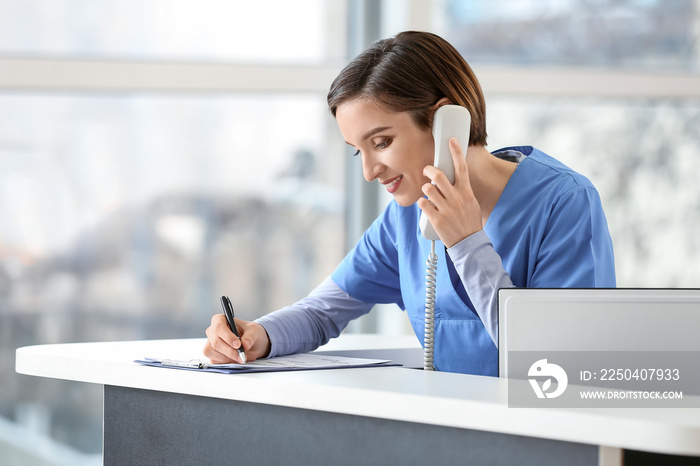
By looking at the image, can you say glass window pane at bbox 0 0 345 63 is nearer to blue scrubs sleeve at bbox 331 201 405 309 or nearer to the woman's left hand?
blue scrubs sleeve at bbox 331 201 405 309

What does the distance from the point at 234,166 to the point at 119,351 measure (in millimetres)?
1484

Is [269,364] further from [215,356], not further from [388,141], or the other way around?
[388,141]

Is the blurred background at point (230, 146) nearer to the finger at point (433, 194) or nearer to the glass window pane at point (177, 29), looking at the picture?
the glass window pane at point (177, 29)

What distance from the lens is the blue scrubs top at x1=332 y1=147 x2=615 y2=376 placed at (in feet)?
4.44

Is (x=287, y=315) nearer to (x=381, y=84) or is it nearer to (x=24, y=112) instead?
(x=381, y=84)

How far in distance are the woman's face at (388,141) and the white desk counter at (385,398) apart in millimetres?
446

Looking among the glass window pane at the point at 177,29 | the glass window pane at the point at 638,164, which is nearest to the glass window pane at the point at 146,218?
the glass window pane at the point at 177,29

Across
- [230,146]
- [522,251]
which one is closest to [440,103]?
[522,251]

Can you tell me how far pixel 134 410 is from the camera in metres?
1.27

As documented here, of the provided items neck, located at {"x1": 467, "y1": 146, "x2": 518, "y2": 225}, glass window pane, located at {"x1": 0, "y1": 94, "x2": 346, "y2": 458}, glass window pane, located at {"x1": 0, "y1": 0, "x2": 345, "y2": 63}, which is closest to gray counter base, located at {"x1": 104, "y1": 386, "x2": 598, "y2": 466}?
neck, located at {"x1": 467, "y1": 146, "x2": 518, "y2": 225}

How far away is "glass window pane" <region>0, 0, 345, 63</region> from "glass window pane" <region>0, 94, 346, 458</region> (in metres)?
0.16

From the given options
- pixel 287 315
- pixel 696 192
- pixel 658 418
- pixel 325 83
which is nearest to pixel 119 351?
pixel 287 315

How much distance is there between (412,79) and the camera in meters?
1.48

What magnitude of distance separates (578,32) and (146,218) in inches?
69.8
